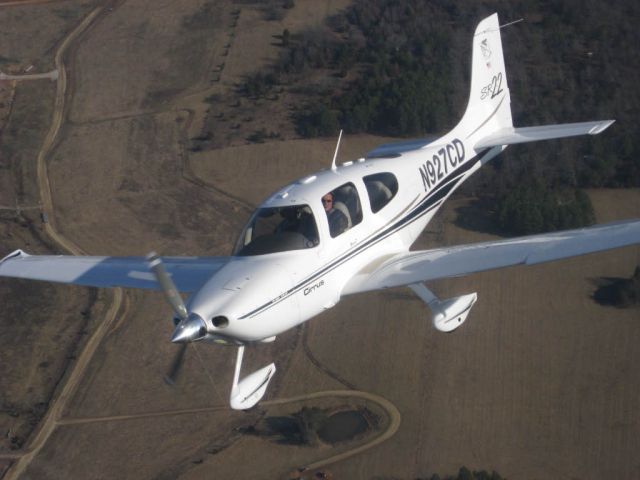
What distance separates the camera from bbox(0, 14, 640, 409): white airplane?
16578mm

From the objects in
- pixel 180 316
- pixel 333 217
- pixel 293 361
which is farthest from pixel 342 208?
pixel 293 361

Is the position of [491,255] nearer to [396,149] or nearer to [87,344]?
[396,149]

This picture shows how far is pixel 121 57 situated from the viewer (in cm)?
4472

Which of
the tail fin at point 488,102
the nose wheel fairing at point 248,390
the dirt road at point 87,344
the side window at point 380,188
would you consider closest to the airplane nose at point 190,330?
the nose wheel fairing at point 248,390

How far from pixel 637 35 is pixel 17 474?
33.6 meters

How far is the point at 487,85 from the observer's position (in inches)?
1003

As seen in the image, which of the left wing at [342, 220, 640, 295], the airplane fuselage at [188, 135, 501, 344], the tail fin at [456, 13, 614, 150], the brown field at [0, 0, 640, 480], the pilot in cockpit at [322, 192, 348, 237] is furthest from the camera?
the tail fin at [456, 13, 614, 150]

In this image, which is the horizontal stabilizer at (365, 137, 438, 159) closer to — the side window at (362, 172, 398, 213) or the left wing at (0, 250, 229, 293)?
the side window at (362, 172, 398, 213)

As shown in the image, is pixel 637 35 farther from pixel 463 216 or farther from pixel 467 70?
pixel 463 216

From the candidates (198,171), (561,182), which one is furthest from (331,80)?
(561,182)

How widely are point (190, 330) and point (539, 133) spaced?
11785 millimetres

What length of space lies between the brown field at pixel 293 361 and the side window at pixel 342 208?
5.45 metres

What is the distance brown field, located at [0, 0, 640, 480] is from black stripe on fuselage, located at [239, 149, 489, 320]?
4.02 metres

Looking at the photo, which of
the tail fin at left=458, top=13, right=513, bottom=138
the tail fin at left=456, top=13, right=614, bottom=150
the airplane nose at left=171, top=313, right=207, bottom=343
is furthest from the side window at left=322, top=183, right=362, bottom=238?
the tail fin at left=458, top=13, right=513, bottom=138
